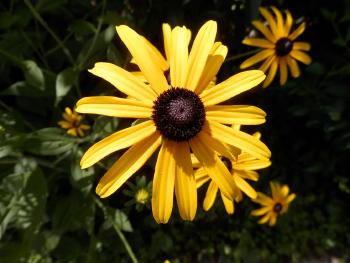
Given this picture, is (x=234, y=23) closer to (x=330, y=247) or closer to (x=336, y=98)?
(x=336, y=98)

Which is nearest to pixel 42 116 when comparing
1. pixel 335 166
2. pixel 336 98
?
pixel 336 98

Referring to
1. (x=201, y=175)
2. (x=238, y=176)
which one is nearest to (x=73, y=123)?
(x=201, y=175)

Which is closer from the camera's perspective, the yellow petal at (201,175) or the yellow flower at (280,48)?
the yellow petal at (201,175)

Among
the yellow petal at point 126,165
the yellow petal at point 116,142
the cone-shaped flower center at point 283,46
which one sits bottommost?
the cone-shaped flower center at point 283,46

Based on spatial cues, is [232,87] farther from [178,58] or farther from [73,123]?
[73,123]

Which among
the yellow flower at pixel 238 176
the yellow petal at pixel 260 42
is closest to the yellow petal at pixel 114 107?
the yellow flower at pixel 238 176

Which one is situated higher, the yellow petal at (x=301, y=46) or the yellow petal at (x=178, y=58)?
the yellow petal at (x=178, y=58)

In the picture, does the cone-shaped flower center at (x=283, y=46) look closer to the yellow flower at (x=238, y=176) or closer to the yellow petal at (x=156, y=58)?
the yellow flower at (x=238, y=176)

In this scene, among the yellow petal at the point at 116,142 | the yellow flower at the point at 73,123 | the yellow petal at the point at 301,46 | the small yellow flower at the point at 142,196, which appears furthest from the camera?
the yellow petal at the point at 301,46
